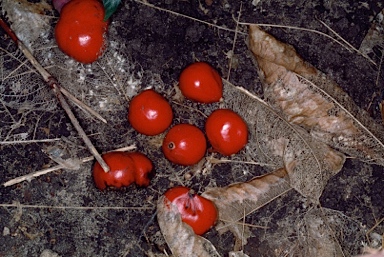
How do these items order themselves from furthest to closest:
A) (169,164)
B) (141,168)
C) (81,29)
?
(169,164) < (141,168) < (81,29)

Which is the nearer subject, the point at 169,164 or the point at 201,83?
the point at 201,83

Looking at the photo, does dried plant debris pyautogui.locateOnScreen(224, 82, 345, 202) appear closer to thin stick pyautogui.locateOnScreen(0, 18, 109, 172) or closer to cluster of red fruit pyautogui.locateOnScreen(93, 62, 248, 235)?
cluster of red fruit pyautogui.locateOnScreen(93, 62, 248, 235)

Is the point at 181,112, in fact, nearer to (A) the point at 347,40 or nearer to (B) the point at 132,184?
(B) the point at 132,184

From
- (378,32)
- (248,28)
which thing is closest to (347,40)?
(378,32)

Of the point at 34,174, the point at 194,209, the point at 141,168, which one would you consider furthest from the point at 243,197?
the point at 34,174

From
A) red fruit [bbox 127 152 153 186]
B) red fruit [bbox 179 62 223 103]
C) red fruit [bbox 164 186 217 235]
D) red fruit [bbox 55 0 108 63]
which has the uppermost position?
red fruit [bbox 55 0 108 63]

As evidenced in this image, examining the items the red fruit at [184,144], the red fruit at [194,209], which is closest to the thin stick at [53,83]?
the red fruit at [184,144]

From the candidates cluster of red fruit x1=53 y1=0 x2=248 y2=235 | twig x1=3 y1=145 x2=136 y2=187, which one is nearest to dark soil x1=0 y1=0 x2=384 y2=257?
twig x1=3 y1=145 x2=136 y2=187

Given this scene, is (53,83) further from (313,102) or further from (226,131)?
(313,102)
